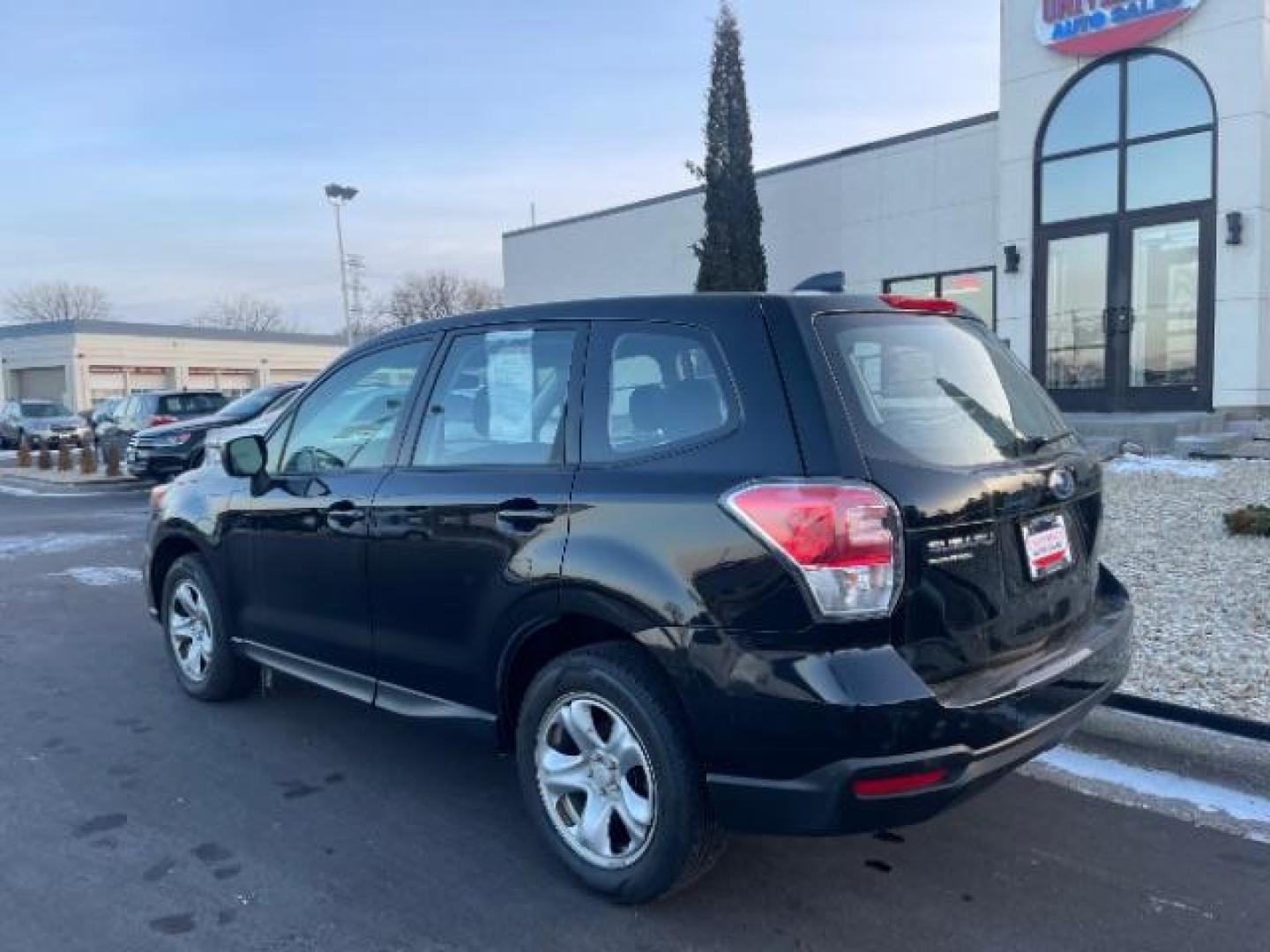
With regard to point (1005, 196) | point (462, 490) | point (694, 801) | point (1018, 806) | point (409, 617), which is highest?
point (1005, 196)

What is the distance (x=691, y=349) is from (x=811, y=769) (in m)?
1.24

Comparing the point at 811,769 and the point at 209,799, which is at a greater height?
the point at 811,769

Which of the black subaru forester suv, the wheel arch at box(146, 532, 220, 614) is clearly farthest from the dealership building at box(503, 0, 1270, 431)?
the wheel arch at box(146, 532, 220, 614)

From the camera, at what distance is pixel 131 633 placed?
21.6 feet

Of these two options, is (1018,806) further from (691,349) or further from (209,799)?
(209,799)

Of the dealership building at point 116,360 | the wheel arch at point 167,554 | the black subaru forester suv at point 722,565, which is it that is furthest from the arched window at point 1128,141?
the dealership building at point 116,360

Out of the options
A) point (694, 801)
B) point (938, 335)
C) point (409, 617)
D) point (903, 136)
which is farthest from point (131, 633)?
point (903, 136)

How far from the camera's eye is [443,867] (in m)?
3.36

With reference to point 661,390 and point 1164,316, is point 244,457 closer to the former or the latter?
point 661,390

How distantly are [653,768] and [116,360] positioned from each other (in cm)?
6152

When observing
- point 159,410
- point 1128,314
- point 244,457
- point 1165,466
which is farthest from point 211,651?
point 159,410

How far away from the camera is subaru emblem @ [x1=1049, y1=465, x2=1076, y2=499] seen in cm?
314

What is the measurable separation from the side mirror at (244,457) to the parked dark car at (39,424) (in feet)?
91.7

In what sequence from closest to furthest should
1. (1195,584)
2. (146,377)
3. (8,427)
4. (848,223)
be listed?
(1195,584)
(848,223)
(8,427)
(146,377)
